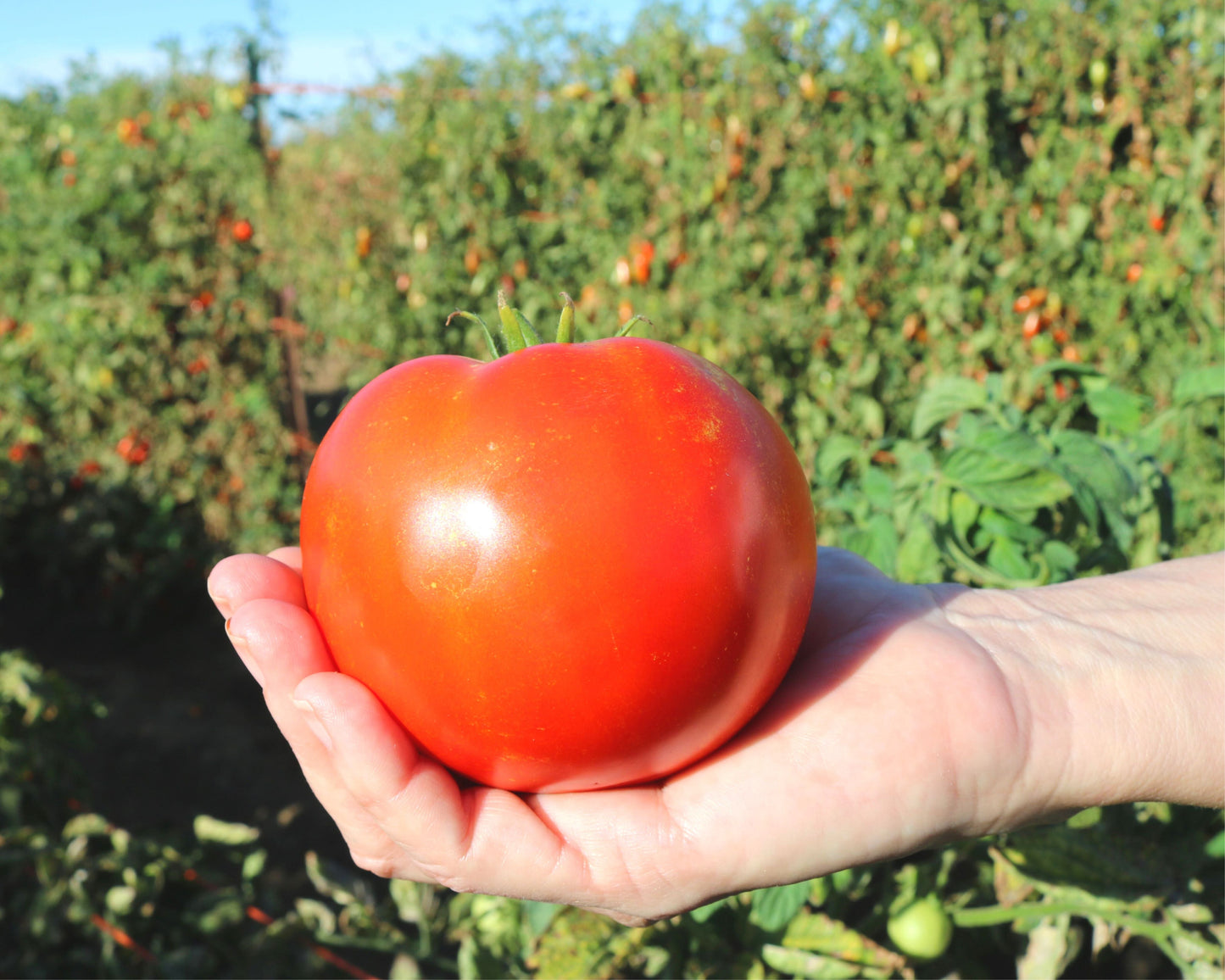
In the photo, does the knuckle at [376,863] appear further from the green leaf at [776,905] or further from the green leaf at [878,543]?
the green leaf at [878,543]

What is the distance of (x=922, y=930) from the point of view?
4.58 ft

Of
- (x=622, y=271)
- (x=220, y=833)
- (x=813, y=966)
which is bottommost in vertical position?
(x=220, y=833)

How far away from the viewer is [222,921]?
84.4 inches

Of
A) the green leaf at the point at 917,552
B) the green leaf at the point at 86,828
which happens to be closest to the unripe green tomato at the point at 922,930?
the green leaf at the point at 917,552

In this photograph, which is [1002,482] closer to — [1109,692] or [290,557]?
[1109,692]

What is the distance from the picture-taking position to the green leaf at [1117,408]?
1.56 metres

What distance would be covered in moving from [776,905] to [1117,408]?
0.99m

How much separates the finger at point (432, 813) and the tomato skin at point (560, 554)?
34 mm

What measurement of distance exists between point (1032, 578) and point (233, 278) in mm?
3685

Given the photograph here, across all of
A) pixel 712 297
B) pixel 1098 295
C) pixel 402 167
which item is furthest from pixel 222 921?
pixel 1098 295

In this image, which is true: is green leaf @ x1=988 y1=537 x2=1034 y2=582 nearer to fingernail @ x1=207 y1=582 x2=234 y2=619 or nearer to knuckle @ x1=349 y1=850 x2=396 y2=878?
knuckle @ x1=349 y1=850 x2=396 y2=878

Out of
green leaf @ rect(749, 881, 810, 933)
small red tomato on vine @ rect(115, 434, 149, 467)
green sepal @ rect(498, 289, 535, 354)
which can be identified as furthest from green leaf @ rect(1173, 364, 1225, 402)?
small red tomato on vine @ rect(115, 434, 149, 467)

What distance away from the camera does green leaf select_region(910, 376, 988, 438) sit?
154cm

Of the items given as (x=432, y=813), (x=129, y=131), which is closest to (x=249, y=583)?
(x=432, y=813)
